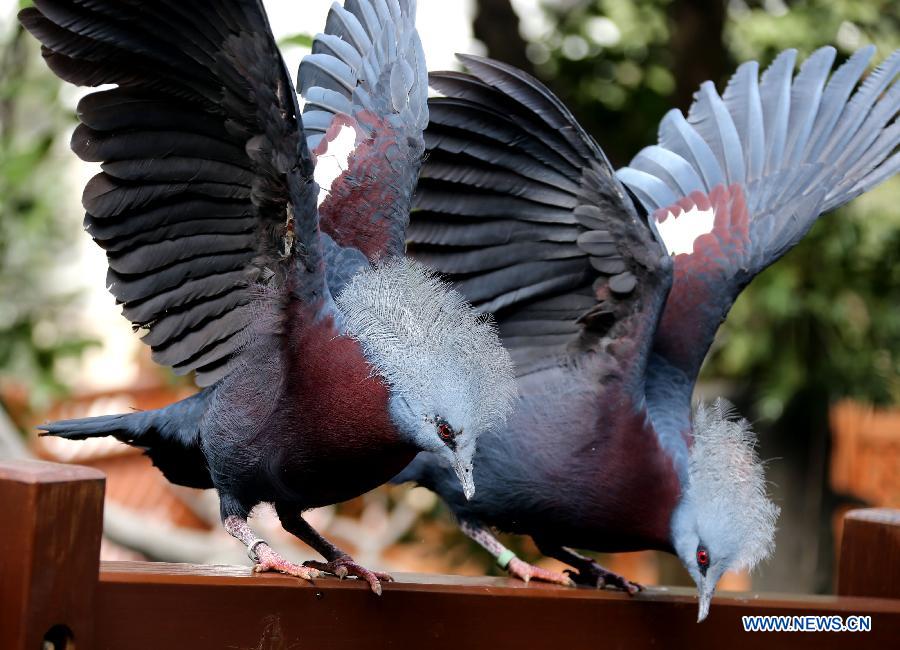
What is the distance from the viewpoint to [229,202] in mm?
2373

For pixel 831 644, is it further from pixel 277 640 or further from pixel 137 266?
pixel 137 266

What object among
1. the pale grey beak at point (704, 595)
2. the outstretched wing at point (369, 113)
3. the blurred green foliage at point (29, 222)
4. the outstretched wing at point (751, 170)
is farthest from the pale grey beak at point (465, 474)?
the blurred green foliage at point (29, 222)

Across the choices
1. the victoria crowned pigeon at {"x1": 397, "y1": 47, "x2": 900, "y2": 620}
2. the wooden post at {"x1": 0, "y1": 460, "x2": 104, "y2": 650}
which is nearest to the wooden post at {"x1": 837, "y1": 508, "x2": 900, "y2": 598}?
the victoria crowned pigeon at {"x1": 397, "y1": 47, "x2": 900, "y2": 620}

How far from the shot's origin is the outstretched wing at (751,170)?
3383mm

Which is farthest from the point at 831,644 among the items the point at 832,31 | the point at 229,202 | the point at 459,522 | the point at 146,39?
the point at 832,31

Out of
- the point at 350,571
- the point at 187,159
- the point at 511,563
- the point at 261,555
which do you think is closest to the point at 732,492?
the point at 511,563

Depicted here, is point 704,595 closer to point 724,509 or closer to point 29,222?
point 724,509

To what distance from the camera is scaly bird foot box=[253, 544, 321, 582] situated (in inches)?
82.2

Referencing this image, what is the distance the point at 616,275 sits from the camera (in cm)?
302

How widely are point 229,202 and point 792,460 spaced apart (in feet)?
14.3

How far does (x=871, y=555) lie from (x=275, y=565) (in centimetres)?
142

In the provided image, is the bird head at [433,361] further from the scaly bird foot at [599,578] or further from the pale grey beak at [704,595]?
the scaly bird foot at [599,578]

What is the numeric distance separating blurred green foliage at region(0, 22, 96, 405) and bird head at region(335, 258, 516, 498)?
1373mm

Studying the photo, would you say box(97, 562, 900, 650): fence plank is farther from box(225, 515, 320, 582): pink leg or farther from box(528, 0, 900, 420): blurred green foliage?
box(528, 0, 900, 420): blurred green foliage
